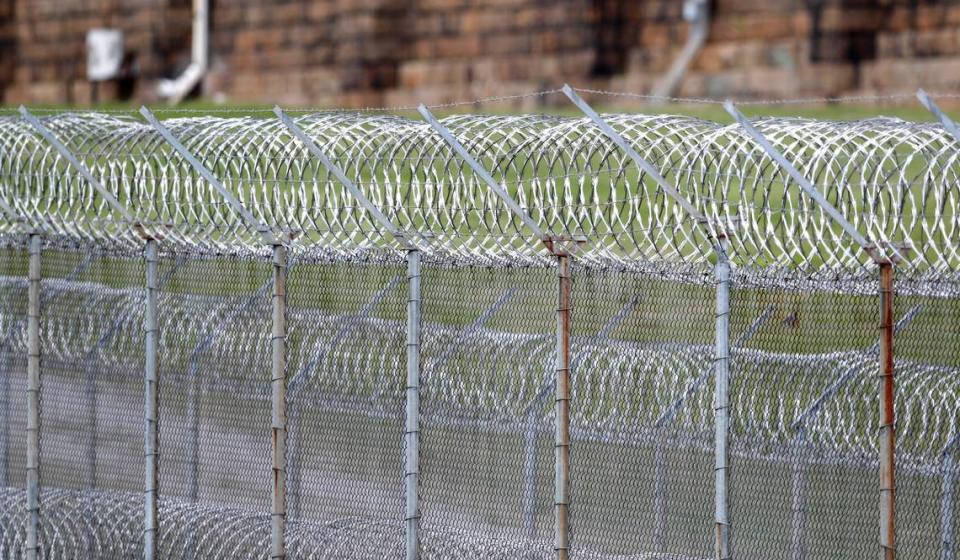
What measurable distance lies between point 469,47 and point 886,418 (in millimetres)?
23683

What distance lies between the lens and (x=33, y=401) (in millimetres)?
8625

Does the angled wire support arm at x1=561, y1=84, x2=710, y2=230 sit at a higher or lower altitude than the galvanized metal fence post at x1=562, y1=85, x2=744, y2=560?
higher

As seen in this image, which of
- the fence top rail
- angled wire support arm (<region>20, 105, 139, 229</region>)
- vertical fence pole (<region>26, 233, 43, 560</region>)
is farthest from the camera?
vertical fence pole (<region>26, 233, 43, 560</region>)

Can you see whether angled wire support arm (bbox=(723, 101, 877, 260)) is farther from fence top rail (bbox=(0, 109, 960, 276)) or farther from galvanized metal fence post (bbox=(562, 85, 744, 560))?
galvanized metal fence post (bbox=(562, 85, 744, 560))

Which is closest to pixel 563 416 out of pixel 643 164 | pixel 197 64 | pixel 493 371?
pixel 643 164

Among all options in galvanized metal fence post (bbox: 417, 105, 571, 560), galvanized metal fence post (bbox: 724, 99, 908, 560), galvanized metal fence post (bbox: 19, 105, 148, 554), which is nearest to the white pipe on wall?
galvanized metal fence post (bbox: 19, 105, 148, 554)

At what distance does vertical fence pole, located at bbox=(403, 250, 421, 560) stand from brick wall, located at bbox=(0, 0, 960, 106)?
54.7 feet

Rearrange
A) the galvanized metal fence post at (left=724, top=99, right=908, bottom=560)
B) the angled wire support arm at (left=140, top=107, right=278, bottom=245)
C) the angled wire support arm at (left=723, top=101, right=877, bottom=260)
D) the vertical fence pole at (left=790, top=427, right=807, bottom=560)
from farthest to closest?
the angled wire support arm at (left=140, top=107, right=278, bottom=245), the vertical fence pole at (left=790, top=427, right=807, bottom=560), the galvanized metal fence post at (left=724, top=99, right=908, bottom=560), the angled wire support arm at (left=723, top=101, right=877, bottom=260)

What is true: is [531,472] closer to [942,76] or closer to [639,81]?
[942,76]

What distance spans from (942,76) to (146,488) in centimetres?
1700

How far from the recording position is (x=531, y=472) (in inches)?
328

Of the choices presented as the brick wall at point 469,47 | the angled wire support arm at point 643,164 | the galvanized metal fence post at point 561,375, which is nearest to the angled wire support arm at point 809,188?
the angled wire support arm at point 643,164

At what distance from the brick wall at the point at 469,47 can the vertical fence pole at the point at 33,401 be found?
1657cm

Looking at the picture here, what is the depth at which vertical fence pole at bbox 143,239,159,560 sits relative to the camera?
814cm
